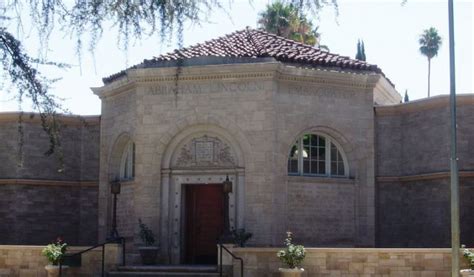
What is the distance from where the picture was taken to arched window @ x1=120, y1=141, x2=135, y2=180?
23.9 m

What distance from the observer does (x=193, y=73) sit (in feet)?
72.6

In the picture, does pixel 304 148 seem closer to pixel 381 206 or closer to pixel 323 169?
pixel 323 169

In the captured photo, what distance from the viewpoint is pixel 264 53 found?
22156 mm

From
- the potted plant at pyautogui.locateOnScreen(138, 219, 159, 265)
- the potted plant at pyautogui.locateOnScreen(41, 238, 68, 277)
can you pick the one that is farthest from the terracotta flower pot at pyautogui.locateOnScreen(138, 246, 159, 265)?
the potted plant at pyautogui.locateOnScreen(41, 238, 68, 277)

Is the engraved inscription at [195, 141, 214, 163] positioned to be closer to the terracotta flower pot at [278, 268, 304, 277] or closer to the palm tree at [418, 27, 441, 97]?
the terracotta flower pot at [278, 268, 304, 277]

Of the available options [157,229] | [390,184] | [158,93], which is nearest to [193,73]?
[158,93]

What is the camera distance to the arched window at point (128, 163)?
23906 millimetres

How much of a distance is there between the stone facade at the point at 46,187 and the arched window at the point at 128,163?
173 centimetres

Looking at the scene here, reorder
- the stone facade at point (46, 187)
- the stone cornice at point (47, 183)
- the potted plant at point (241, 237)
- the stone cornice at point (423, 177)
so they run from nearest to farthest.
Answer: the potted plant at point (241, 237) → the stone cornice at point (423, 177) → the stone facade at point (46, 187) → the stone cornice at point (47, 183)

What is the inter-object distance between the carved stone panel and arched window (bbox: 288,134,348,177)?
194 cm

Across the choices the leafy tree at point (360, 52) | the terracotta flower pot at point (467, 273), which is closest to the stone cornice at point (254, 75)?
the terracotta flower pot at point (467, 273)

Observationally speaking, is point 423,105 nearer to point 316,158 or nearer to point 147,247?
point 316,158

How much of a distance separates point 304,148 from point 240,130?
2115mm

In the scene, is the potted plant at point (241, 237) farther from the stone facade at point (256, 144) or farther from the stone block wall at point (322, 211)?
the stone block wall at point (322, 211)
